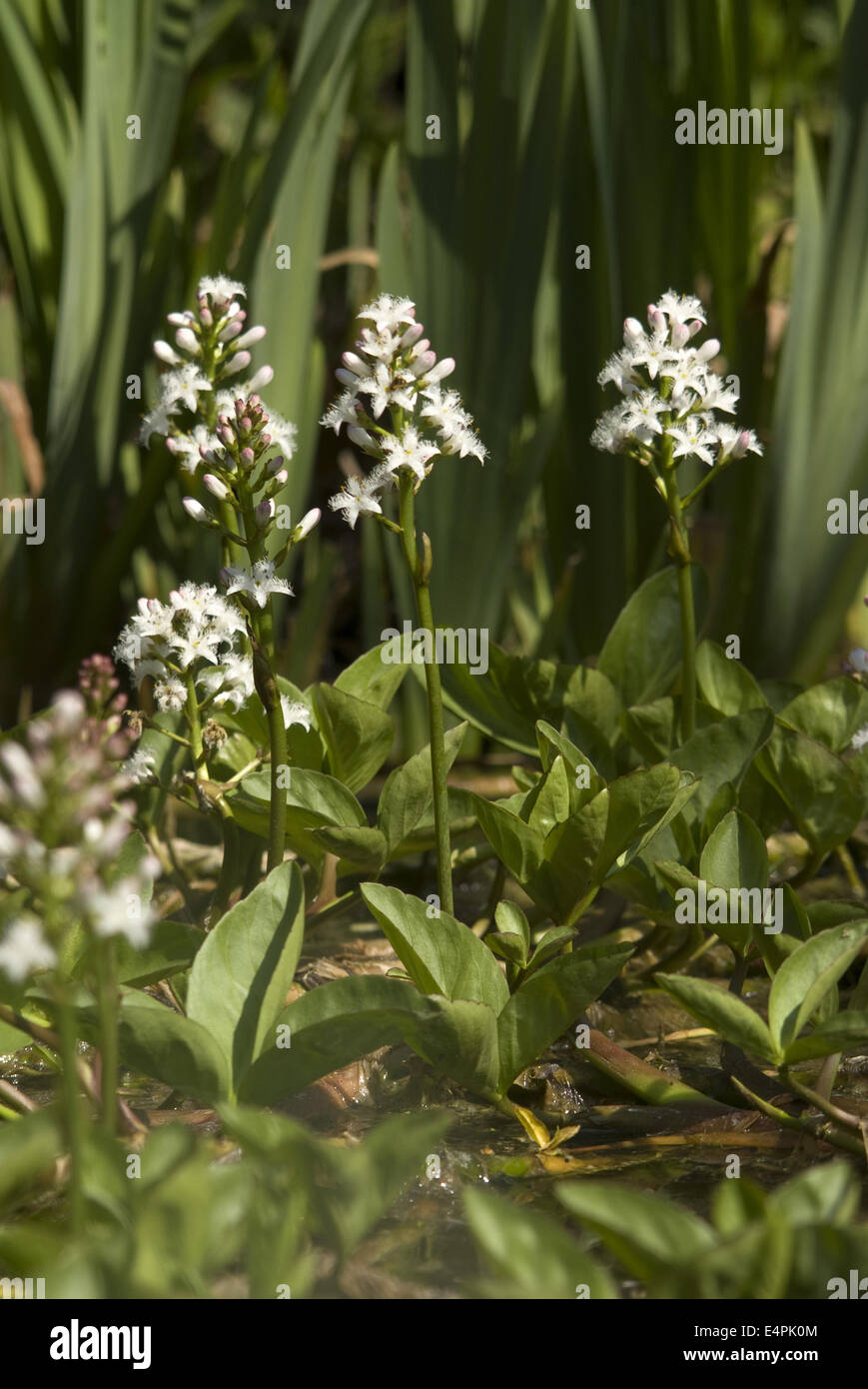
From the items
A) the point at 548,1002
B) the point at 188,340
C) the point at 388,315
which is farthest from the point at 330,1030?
the point at 188,340

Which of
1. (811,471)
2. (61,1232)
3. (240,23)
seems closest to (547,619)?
(811,471)

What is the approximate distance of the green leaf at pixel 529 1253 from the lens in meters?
0.85

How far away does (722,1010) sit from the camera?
115 centimetres

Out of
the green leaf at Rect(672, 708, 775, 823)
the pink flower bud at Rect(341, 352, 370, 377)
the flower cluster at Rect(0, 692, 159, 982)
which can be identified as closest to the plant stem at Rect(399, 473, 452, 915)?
the pink flower bud at Rect(341, 352, 370, 377)

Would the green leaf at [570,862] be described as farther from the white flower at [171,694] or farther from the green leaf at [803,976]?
the white flower at [171,694]

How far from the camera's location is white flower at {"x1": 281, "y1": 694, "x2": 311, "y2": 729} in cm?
143

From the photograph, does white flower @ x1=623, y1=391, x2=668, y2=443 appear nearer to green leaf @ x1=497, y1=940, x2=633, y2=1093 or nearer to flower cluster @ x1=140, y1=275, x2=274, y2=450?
flower cluster @ x1=140, y1=275, x2=274, y2=450

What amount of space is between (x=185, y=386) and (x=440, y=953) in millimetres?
670

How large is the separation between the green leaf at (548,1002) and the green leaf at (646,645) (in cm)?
60

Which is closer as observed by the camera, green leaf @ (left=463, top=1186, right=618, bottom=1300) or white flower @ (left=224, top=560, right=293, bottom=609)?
green leaf @ (left=463, top=1186, right=618, bottom=1300)

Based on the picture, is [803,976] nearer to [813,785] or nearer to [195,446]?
[813,785]

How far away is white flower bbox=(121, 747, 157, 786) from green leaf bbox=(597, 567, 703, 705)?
611 mm

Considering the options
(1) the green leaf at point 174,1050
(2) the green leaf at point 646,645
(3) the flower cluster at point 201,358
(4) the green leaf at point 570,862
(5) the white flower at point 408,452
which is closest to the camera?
(1) the green leaf at point 174,1050

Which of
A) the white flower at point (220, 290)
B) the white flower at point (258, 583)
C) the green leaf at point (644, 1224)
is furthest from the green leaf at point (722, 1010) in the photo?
the white flower at point (220, 290)
